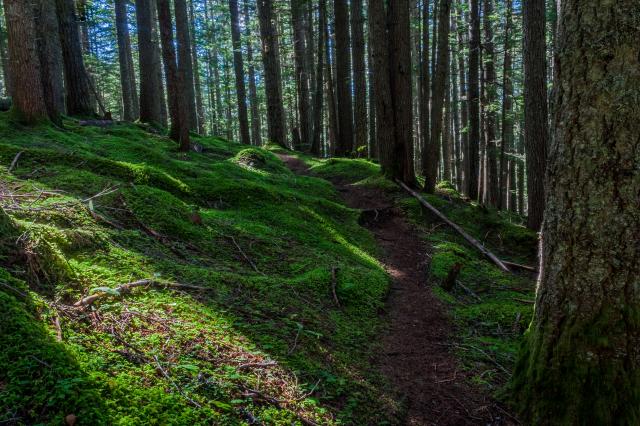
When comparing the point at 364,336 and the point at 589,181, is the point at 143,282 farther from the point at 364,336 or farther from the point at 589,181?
the point at 589,181

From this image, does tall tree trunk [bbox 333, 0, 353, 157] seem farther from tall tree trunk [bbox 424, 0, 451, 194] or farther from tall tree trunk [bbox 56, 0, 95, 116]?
tall tree trunk [bbox 56, 0, 95, 116]

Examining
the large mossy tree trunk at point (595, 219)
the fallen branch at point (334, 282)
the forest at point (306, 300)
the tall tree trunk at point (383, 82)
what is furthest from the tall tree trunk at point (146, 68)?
the large mossy tree trunk at point (595, 219)

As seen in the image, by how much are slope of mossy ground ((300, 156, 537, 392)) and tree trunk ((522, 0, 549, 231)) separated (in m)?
1.29

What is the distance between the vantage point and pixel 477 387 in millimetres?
3684

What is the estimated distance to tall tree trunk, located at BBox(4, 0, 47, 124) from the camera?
303 inches

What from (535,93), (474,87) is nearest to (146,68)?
(474,87)

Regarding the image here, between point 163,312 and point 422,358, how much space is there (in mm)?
2402

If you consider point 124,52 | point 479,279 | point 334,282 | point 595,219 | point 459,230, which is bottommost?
point 479,279

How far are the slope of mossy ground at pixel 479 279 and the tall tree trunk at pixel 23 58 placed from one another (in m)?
7.70

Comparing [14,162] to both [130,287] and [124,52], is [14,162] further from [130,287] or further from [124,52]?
[124,52]

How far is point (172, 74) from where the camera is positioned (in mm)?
10773

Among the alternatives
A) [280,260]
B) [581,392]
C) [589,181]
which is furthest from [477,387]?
[280,260]

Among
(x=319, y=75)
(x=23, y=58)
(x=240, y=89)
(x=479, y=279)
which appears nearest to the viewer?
(x=479, y=279)

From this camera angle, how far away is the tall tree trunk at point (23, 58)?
25.2 feet
